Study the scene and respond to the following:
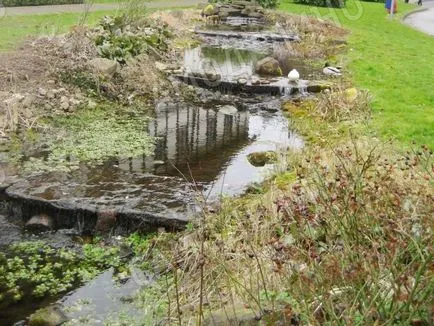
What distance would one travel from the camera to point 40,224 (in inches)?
270

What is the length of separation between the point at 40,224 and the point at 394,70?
10.4 meters

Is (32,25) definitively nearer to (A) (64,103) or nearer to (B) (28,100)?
(A) (64,103)

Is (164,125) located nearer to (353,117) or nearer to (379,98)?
(353,117)

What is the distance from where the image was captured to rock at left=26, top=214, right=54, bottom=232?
22.4 feet

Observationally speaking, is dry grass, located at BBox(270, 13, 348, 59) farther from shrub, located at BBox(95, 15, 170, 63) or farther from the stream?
the stream

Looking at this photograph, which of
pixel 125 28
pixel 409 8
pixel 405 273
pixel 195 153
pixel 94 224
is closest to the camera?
pixel 405 273

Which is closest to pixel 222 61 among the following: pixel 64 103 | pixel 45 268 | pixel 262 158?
pixel 64 103

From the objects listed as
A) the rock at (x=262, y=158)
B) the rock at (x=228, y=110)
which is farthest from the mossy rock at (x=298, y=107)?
the rock at (x=262, y=158)

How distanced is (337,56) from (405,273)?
13.6m

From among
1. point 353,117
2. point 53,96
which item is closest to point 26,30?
point 53,96

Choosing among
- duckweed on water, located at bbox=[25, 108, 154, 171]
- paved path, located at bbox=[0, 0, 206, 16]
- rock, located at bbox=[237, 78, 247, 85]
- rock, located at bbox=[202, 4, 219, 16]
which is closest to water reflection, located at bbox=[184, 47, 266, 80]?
rock, located at bbox=[237, 78, 247, 85]

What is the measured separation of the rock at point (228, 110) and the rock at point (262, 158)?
262 centimetres

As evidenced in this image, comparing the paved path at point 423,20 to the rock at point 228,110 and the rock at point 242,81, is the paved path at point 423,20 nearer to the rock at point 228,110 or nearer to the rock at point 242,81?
the rock at point 242,81

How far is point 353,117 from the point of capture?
10156 mm
